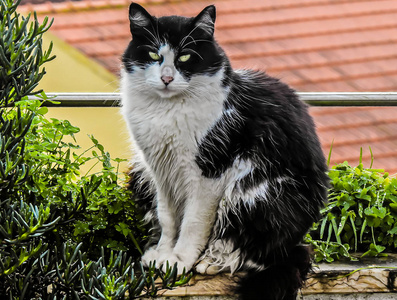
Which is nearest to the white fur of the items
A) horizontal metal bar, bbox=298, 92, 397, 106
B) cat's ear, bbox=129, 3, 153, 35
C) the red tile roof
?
cat's ear, bbox=129, 3, 153, 35

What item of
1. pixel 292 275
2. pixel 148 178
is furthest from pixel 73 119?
pixel 292 275

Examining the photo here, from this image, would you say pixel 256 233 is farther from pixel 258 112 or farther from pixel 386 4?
pixel 386 4

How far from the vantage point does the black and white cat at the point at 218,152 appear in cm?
233

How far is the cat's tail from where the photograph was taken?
2.25 metres

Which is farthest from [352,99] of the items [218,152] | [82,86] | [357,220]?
[82,86]

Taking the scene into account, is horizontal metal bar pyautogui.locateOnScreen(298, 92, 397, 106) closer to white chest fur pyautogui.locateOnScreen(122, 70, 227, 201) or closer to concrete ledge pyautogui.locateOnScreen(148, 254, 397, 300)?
white chest fur pyautogui.locateOnScreen(122, 70, 227, 201)

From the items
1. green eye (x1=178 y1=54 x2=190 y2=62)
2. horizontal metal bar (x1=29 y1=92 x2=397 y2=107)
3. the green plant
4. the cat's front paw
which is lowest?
the cat's front paw

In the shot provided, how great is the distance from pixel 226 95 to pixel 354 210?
27.9 inches

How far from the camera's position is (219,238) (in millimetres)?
2449

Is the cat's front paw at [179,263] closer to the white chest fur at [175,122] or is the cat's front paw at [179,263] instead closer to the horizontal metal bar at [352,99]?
the white chest fur at [175,122]

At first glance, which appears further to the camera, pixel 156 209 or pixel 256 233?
pixel 156 209

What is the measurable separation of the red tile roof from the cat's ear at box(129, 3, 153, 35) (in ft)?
8.54

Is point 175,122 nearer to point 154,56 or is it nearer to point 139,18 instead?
point 154,56

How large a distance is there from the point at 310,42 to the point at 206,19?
337cm
